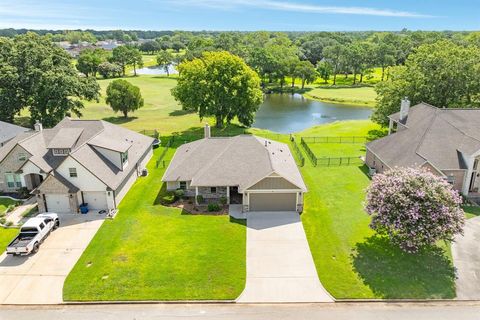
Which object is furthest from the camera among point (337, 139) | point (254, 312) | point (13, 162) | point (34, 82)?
point (337, 139)

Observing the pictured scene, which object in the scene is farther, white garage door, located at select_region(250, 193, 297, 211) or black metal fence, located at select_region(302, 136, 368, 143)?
black metal fence, located at select_region(302, 136, 368, 143)

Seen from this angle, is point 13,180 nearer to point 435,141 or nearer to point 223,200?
point 223,200

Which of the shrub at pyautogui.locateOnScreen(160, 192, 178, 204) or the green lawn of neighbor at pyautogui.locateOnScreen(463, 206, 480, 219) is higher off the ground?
the green lawn of neighbor at pyautogui.locateOnScreen(463, 206, 480, 219)

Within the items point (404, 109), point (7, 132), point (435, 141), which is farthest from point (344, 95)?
point (7, 132)

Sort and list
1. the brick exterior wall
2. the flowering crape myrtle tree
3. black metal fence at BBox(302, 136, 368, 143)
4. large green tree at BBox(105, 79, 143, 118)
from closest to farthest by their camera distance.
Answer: the flowering crape myrtle tree < the brick exterior wall < black metal fence at BBox(302, 136, 368, 143) < large green tree at BBox(105, 79, 143, 118)

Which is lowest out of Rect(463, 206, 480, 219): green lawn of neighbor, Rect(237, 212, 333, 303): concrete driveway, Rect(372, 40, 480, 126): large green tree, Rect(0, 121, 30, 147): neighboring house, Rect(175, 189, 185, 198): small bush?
Rect(237, 212, 333, 303): concrete driveway

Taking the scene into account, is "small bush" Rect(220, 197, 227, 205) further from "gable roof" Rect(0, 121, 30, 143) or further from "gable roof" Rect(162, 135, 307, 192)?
"gable roof" Rect(0, 121, 30, 143)

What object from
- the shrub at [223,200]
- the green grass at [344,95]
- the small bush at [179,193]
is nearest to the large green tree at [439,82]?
the shrub at [223,200]

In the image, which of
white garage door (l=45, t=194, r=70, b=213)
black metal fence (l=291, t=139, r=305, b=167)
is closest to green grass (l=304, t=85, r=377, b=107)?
black metal fence (l=291, t=139, r=305, b=167)

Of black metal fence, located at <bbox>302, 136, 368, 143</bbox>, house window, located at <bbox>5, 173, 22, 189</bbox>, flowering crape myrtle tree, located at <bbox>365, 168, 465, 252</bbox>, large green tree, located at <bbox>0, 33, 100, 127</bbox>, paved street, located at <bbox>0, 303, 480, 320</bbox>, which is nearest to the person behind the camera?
paved street, located at <bbox>0, 303, 480, 320</bbox>
